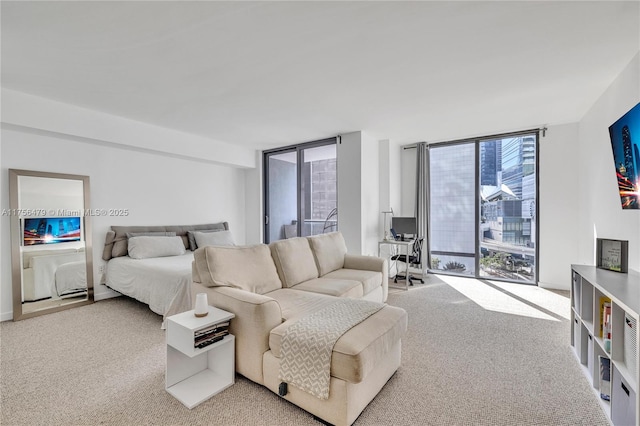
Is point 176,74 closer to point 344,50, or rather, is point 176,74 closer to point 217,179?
point 344,50

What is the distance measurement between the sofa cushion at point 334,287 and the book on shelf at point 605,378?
1.81 metres

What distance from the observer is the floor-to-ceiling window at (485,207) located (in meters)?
4.52

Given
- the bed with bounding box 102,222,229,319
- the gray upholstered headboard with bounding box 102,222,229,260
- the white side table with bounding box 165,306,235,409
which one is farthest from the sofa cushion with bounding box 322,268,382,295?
the gray upholstered headboard with bounding box 102,222,229,260

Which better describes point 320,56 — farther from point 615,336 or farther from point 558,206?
point 558,206

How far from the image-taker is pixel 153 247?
3.97 metres

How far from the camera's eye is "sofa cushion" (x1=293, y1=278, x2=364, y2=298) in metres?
2.70

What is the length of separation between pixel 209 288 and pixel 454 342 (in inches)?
87.2

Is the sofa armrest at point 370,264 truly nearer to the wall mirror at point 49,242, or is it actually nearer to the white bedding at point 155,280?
the white bedding at point 155,280

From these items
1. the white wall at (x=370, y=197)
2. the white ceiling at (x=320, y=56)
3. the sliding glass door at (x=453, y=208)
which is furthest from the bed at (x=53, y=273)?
the sliding glass door at (x=453, y=208)

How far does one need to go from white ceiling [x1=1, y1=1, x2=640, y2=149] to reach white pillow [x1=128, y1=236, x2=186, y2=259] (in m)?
1.67

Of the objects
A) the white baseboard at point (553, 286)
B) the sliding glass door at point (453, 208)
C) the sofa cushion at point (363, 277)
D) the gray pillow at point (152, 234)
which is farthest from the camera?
the sliding glass door at point (453, 208)

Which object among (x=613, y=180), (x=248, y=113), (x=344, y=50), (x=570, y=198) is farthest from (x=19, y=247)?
(x=570, y=198)

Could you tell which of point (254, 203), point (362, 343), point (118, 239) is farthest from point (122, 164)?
point (362, 343)

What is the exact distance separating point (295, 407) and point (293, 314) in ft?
1.84
